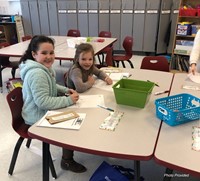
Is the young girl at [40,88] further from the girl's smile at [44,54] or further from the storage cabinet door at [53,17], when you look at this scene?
the storage cabinet door at [53,17]

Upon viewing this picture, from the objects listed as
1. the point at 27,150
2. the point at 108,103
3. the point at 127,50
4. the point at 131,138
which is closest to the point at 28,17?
the point at 127,50

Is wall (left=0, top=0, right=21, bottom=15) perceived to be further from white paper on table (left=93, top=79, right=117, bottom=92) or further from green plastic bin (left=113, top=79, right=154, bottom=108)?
green plastic bin (left=113, top=79, right=154, bottom=108)

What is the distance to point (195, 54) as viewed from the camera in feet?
7.25

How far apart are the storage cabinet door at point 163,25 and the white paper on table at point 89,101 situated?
4.01 metres

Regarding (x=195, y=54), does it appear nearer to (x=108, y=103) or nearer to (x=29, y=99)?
(x=108, y=103)

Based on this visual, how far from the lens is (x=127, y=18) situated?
17.3 ft

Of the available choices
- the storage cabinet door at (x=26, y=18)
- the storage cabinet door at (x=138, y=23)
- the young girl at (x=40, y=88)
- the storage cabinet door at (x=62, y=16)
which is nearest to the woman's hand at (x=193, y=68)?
the young girl at (x=40, y=88)

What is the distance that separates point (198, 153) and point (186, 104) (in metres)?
0.48

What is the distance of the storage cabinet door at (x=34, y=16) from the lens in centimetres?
576

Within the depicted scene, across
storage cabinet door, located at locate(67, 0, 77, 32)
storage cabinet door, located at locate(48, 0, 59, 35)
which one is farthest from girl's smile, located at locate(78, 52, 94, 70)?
storage cabinet door, located at locate(48, 0, 59, 35)

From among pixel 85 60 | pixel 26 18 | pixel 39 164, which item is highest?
pixel 26 18

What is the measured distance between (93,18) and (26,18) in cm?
196

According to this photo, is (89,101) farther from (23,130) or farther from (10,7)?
(10,7)

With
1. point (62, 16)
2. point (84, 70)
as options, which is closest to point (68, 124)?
point (84, 70)
